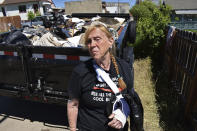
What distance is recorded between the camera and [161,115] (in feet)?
12.0

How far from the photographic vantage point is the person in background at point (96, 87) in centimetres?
161

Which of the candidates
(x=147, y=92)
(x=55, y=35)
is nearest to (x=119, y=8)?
(x=147, y=92)

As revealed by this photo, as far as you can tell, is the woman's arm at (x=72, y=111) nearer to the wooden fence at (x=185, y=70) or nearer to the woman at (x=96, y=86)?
the woman at (x=96, y=86)

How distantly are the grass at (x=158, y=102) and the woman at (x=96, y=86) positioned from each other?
6.51ft

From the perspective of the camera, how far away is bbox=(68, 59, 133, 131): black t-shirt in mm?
1611

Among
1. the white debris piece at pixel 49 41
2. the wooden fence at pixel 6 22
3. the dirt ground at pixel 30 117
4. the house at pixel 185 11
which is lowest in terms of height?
the dirt ground at pixel 30 117

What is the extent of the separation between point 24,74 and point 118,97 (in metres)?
1.96

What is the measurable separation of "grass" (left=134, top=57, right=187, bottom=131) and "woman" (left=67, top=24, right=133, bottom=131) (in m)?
1.98

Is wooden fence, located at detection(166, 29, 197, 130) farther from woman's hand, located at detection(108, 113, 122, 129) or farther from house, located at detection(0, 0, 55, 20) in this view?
house, located at detection(0, 0, 55, 20)

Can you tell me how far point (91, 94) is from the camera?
5.33ft

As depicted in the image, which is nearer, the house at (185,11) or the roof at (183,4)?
the house at (185,11)

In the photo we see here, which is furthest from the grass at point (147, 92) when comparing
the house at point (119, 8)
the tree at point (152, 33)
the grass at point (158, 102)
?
the house at point (119, 8)

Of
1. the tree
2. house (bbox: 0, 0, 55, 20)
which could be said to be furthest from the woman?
house (bbox: 0, 0, 55, 20)

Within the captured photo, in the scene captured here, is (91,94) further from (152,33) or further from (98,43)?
(152,33)
